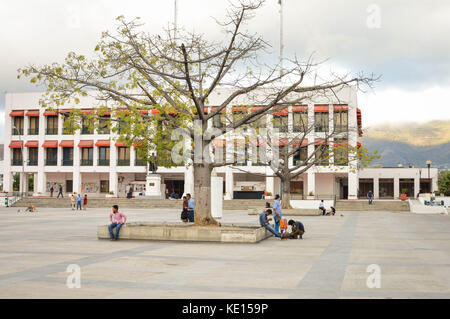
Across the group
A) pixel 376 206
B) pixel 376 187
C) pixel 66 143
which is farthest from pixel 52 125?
pixel 376 187

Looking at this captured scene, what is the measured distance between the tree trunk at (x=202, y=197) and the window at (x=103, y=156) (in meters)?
48.7

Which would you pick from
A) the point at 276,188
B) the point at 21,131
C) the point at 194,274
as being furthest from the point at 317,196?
the point at 194,274

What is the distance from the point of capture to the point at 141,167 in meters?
62.1

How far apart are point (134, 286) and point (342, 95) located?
2021 inches

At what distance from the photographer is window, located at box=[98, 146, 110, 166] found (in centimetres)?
6312

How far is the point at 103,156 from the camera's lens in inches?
2491

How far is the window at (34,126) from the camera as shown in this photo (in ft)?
212

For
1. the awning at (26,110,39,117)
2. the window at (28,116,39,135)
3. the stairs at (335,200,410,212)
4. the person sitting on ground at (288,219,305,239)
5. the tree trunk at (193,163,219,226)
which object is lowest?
the stairs at (335,200,410,212)

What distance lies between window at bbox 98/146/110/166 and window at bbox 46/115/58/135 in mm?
6346

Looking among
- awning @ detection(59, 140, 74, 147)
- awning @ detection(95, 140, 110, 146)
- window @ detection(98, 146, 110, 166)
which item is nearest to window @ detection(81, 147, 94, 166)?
window @ detection(98, 146, 110, 166)

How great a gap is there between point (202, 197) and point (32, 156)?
54.8 meters

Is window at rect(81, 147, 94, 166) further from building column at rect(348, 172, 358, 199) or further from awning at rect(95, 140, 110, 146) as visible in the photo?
building column at rect(348, 172, 358, 199)

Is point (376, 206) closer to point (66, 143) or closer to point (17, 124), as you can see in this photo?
point (66, 143)

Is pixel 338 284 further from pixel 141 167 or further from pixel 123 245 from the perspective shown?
pixel 141 167
